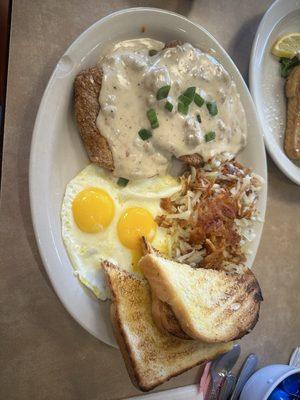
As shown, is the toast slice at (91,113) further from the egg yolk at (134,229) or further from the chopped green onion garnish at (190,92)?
the chopped green onion garnish at (190,92)

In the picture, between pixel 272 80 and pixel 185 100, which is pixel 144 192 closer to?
pixel 185 100

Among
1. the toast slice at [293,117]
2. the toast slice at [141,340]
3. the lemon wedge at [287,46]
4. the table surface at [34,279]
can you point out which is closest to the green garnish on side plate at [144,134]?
the table surface at [34,279]

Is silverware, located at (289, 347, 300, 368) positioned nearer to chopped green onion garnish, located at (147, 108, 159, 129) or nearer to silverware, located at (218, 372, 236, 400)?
silverware, located at (218, 372, 236, 400)

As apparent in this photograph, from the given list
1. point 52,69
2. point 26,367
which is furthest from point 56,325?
point 52,69

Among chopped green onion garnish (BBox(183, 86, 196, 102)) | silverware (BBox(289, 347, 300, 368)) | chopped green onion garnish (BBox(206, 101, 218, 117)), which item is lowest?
silverware (BBox(289, 347, 300, 368))

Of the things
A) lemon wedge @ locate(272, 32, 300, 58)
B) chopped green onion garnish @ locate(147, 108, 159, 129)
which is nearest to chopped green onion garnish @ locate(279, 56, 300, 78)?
lemon wedge @ locate(272, 32, 300, 58)
